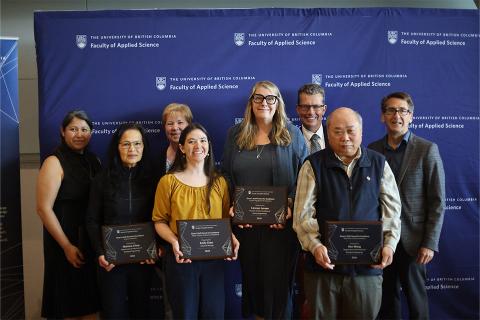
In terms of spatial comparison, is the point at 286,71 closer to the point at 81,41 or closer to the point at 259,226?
the point at 259,226

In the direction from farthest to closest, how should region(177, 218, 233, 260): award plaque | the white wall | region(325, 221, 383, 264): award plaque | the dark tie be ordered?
the white wall, the dark tie, region(177, 218, 233, 260): award plaque, region(325, 221, 383, 264): award plaque

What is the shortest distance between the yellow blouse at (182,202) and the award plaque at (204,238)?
0.22ft

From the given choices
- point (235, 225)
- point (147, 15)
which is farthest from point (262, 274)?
point (147, 15)

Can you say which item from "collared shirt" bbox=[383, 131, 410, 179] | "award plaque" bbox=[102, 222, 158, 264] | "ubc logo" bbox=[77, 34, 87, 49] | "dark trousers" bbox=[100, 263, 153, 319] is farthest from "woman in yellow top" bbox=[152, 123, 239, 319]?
"ubc logo" bbox=[77, 34, 87, 49]

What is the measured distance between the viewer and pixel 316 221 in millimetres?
2318

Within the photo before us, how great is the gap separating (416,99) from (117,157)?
112 inches

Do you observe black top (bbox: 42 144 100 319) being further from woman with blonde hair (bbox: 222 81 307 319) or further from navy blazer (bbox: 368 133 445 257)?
navy blazer (bbox: 368 133 445 257)

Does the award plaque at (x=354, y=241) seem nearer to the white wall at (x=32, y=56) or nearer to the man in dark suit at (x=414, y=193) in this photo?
the man in dark suit at (x=414, y=193)

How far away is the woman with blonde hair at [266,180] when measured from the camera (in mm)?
2635

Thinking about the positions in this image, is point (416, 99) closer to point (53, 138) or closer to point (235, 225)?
point (235, 225)

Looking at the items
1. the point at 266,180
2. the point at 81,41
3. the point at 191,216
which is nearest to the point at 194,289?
the point at 191,216

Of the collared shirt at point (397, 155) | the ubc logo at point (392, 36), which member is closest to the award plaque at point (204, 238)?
the collared shirt at point (397, 155)

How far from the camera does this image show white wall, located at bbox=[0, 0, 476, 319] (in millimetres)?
4238

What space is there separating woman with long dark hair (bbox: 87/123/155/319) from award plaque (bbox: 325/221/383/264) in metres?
1.20
